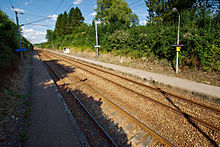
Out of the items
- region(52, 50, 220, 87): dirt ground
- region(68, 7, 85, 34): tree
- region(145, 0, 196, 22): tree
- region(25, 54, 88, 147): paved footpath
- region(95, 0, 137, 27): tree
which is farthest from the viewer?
region(68, 7, 85, 34): tree

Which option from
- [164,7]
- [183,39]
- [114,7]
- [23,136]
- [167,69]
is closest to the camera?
[23,136]

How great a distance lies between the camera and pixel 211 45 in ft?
27.5

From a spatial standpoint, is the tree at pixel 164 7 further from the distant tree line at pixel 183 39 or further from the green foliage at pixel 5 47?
the green foliage at pixel 5 47

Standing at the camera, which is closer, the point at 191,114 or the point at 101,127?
the point at 101,127

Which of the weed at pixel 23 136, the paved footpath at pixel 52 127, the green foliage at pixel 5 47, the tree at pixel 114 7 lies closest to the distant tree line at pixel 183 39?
the paved footpath at pixel 52 127

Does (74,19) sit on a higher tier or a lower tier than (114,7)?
higher

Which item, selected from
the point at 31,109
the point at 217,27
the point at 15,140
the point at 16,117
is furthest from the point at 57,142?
the point at 217,27

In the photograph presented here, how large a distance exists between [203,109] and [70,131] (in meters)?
5.52

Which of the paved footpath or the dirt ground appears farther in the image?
the dirt ground

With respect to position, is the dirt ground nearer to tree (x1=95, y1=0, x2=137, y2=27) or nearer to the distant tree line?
the distant tree line

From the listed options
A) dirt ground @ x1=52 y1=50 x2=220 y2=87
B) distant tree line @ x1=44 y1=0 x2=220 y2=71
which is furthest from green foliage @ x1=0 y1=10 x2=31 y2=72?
distant tree line @ x1=44 y1=0 x2=220 y2=71

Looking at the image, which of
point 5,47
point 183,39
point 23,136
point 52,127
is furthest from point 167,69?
point 5,47

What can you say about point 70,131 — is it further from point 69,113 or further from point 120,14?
point 120,14

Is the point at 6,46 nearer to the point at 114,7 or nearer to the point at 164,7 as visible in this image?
the point at 164,7
